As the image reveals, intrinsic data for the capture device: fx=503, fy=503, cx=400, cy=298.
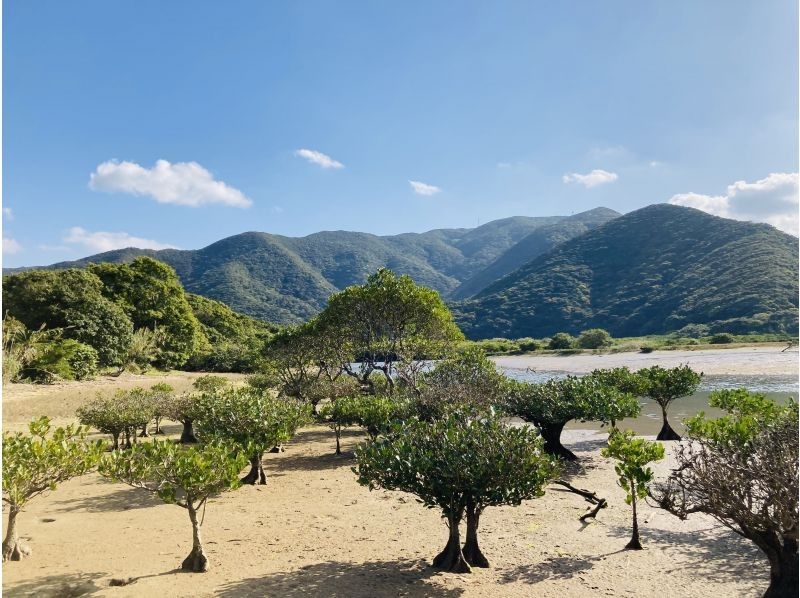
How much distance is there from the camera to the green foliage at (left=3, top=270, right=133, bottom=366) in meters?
51.0

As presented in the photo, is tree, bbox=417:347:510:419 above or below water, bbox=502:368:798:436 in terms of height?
above

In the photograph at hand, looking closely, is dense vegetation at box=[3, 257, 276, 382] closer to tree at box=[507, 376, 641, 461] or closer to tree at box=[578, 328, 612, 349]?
tree at box=[507, 376, 641, 461]

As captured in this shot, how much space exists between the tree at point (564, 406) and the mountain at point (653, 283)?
77759 mm

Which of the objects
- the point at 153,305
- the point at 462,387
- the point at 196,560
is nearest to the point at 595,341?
the point at 153,305

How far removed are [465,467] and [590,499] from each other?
8208 millimetres

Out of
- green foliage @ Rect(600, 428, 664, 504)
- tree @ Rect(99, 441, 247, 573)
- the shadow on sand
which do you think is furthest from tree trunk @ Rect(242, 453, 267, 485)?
green foliage @ Rect(600, 428, 664, 504)

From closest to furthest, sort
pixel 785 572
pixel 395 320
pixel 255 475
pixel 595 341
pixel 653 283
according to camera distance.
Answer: pixel 785 572, pixel 255 475, pixel 395 320, pixel 595 341, pixel 653 283

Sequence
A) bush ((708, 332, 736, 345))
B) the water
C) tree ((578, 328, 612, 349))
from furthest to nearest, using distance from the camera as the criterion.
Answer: tree ((578, 328, 612, 349)), bush ((708, 332, 736, 345)), the water

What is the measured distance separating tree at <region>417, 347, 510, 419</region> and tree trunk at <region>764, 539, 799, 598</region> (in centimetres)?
1212

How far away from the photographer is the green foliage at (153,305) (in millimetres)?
62344

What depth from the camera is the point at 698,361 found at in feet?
206

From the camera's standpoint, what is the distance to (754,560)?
37.8ft

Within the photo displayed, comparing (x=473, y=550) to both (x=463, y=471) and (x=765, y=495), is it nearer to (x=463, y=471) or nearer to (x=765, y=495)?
(x=463, y=471)

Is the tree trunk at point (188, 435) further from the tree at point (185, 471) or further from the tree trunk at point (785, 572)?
the tree trunk at point (785, 572)
